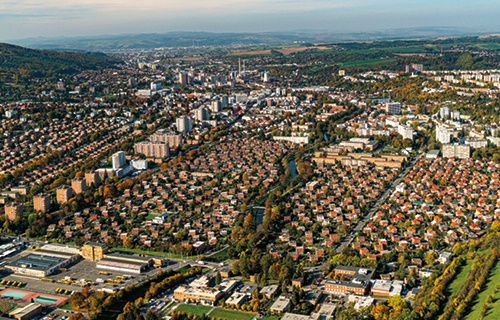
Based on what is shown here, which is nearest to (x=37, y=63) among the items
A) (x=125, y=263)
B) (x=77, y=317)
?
(x=125, y=263)

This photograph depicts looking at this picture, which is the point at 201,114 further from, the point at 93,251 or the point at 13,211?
the point at 93,251

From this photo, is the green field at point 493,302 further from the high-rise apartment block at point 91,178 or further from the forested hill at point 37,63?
the forested hill at point 37,63

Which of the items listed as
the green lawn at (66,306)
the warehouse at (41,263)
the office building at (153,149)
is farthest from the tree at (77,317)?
the office building at (153,149)

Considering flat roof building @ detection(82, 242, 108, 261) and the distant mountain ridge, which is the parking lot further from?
the distant mountain ridge

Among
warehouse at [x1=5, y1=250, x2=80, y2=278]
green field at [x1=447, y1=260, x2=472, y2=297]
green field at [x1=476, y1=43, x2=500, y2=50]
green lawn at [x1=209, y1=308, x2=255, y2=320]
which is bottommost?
green lawn at [x1=209, y1=308, x2=255, y2=320]

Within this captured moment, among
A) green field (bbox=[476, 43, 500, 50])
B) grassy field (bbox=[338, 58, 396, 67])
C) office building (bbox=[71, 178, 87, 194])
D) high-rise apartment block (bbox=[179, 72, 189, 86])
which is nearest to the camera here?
office building (bbox=[71, 178, 87, 194])

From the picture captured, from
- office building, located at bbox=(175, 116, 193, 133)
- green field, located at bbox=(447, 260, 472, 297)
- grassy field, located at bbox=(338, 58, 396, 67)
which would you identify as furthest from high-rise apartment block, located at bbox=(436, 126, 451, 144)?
grassy field, located at bbox=(338, 58, 396, 67)

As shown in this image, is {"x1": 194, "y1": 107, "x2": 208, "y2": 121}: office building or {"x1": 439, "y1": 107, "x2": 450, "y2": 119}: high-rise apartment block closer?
{"x1": 439, "y1": 107, "x2": 450, "y2": 119}: high-rise apartment block

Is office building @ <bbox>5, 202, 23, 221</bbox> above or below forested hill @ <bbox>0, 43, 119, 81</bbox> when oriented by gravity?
below
